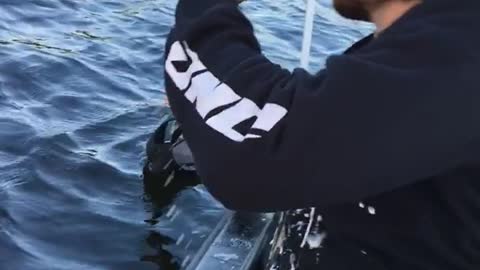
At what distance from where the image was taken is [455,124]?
138 cm

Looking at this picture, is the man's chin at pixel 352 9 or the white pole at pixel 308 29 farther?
the white pole at pixel 308 29

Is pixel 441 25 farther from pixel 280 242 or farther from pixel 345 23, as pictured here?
pixel 345 23

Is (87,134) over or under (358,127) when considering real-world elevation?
under

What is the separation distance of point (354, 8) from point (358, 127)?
Answer: 304 mm

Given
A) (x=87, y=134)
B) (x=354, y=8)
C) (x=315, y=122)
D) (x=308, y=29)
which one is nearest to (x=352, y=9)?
(x=354, y=8)

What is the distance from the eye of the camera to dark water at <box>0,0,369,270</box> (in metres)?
3.99

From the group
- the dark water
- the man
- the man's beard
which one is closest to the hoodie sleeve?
the man

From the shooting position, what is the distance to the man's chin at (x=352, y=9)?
5.19ft

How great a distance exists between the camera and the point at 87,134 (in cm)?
502

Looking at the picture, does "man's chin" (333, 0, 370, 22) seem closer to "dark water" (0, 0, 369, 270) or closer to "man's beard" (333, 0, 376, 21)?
"man's beard" (333, 0, 376, 21)

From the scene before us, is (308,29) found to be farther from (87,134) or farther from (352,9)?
(87,134)

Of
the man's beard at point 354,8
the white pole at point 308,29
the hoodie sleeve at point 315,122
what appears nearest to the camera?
the hoodie sleeve at point 315,122

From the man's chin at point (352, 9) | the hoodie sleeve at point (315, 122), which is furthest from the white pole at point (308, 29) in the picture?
the hoodie sleeve at point (315, 122)

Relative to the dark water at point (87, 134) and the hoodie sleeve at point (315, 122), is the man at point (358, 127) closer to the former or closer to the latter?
the hoodie sleeve at point (315, 122)
